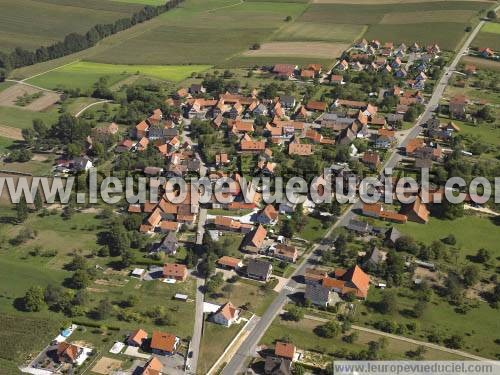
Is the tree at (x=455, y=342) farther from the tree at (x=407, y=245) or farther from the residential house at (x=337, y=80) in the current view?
the residential house at (x=337, y=80)

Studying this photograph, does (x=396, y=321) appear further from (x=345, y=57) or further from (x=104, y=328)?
(x=345, y=57)

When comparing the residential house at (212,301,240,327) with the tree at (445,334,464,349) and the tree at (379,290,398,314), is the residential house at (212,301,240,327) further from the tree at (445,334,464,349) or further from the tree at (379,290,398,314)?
the tree at (445,334,464,349)

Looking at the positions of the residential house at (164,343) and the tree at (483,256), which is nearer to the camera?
the residential house at (164,343)

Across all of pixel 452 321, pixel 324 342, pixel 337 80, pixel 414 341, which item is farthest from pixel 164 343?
pixel 337 80

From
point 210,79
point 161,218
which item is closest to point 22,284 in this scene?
point 161,218

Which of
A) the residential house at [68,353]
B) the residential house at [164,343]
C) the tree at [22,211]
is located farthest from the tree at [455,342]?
the tree at [22,211]

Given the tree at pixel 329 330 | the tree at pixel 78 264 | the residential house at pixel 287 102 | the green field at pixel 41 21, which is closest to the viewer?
the tree at pixel 329 330

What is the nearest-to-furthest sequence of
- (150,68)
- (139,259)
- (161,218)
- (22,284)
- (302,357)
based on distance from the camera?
(302,357) → (22,284) → (139,259) → (161,218) → (150,68)
